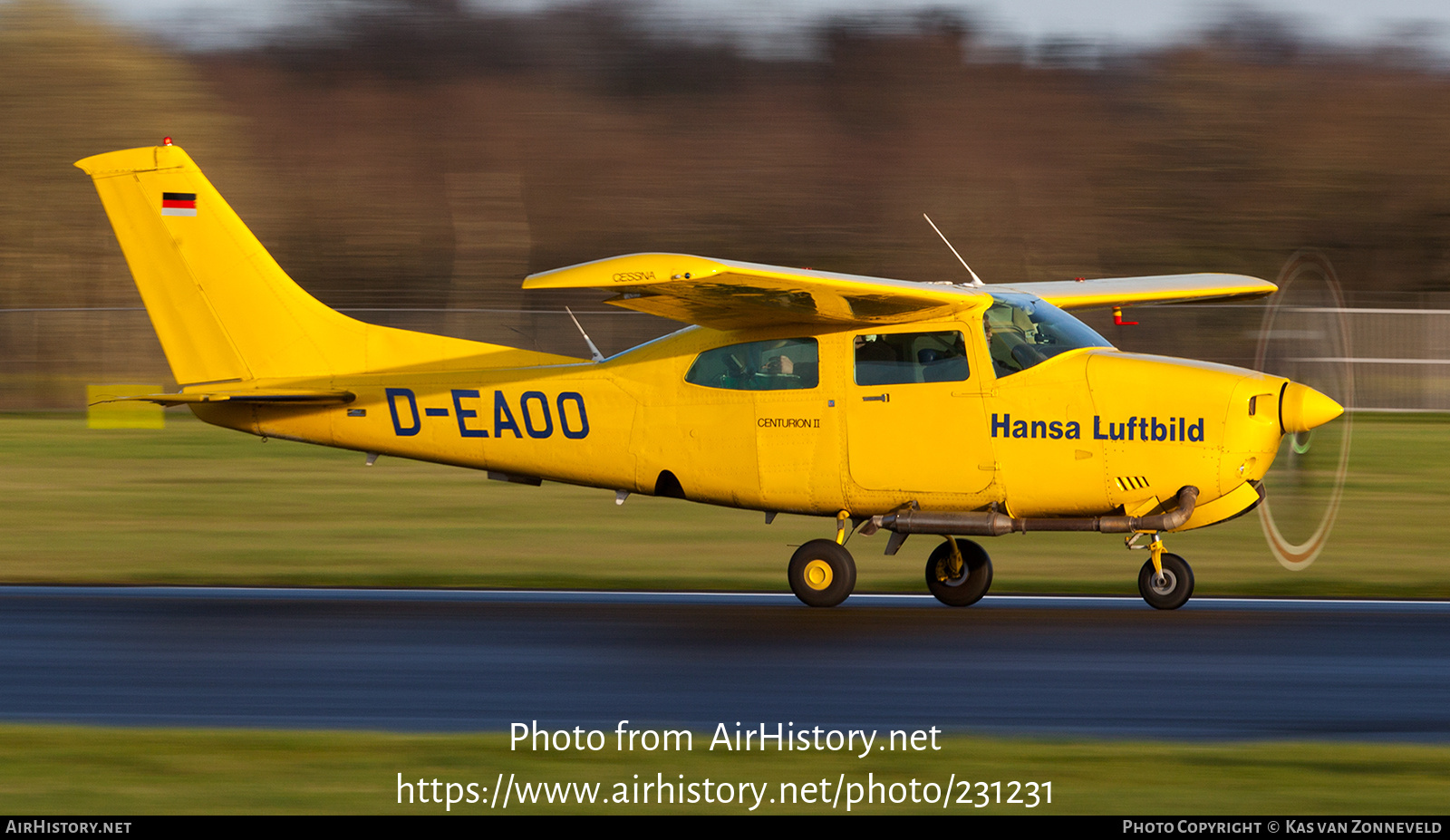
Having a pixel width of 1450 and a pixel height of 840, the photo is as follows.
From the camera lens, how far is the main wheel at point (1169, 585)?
1040 centimetres

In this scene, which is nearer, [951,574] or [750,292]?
[750,292]

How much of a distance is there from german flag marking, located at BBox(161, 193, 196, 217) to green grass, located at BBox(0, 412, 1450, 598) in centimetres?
281

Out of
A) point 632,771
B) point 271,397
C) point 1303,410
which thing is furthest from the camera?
point 271,397

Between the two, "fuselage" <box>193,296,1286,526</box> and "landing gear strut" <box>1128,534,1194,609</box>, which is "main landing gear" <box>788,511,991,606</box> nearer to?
"fuselage" <box>193,296,1286,526</box>

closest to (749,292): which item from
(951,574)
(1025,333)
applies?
(1025,333)

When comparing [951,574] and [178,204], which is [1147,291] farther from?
[178,204]


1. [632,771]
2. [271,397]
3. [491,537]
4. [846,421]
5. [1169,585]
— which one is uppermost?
[491,537]

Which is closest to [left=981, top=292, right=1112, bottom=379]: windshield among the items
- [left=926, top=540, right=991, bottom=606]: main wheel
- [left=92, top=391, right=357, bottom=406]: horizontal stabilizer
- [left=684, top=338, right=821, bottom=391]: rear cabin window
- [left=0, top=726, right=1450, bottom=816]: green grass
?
[left=684, top=338, right=821, bottom=391]: rear cabin window

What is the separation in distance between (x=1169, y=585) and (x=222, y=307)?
6857 millimetres

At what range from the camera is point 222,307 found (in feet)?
38.2

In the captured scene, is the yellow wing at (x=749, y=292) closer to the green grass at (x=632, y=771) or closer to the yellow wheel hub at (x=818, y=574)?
the yellow wheel hub at (x=818, y=574)

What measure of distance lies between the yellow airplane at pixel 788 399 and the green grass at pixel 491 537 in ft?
4.70

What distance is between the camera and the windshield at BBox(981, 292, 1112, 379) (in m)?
10.2
